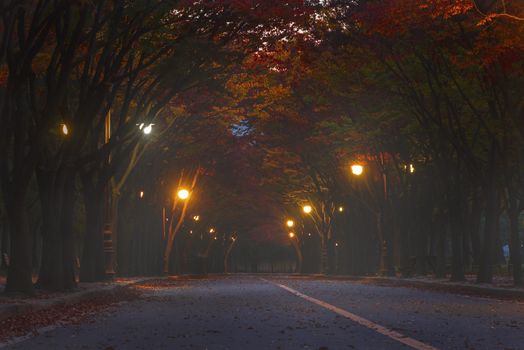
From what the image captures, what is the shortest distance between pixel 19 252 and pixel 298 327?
32.3 feet

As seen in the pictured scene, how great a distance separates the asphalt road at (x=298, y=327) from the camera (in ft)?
36.5

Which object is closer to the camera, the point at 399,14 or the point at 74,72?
the point at 399,14

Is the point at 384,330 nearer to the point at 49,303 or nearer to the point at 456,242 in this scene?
the point at 49,303

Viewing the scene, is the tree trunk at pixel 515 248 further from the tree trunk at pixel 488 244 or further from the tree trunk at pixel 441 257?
the tree trunk at pixel 441 257

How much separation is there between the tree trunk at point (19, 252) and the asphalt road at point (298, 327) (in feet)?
9.17

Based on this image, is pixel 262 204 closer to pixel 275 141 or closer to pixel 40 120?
pixel 275 141

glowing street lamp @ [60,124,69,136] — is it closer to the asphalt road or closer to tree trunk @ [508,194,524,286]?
the asphalt road

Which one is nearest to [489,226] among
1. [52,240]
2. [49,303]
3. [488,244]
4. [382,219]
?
[488,244]

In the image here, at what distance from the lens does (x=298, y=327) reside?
13.4 metres

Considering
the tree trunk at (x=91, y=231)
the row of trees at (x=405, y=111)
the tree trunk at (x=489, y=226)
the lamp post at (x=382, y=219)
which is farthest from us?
the lamp post at (x=382, y=219)

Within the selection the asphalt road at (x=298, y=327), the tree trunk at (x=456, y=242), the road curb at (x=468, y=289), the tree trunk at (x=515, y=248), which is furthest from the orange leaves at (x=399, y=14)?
the tree trunk at (x=456, y=242)

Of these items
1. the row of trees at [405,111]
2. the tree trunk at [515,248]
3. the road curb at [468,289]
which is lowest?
the road curb at [468,289]

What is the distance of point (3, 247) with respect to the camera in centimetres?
4872

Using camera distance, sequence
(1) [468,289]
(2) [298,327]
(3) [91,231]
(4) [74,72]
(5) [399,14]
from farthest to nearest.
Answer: (3) [91,231]
(1) [468,289]
(4) [74,72]
(5) [399,14]
(2) [298,327]
